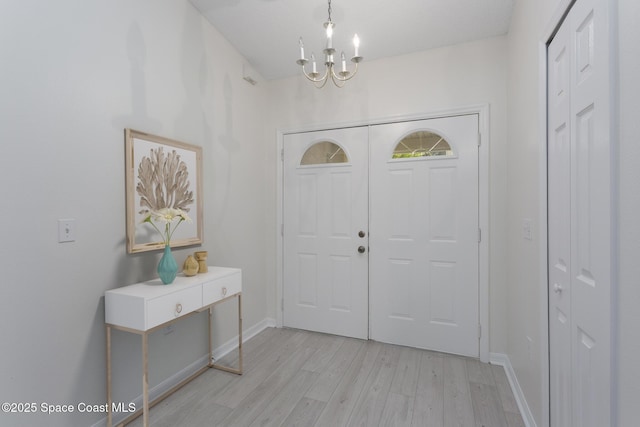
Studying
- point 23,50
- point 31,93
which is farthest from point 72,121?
point 23,50

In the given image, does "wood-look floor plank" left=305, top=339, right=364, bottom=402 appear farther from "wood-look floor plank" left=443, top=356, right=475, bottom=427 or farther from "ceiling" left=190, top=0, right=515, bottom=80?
"ceiling" left=190, top=0, right=515, bottom=80

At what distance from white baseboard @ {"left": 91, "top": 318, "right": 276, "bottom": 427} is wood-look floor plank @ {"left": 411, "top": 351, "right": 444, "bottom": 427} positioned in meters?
1.61

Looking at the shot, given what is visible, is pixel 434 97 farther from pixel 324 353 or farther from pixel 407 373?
pixel 324 353

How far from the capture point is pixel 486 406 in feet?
6.25

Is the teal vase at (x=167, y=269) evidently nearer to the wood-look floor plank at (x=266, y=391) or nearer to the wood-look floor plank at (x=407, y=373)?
the wood-look floor plank at (x=266, y=391)

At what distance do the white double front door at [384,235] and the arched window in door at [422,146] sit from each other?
0.06 feet

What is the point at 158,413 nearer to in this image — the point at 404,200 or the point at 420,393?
the point at 420,393

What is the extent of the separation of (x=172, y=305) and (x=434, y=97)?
263 cm

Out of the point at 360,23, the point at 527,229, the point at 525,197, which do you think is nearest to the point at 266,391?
the point at 527,229

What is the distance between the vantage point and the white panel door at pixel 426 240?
8.31 ft

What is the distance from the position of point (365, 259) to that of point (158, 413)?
197 centimetres

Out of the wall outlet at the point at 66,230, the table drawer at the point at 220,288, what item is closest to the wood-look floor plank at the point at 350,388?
the table drawer at the point at 220,288

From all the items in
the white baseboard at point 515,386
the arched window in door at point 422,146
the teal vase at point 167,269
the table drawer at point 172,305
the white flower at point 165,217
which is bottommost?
the white baseboard at point 515,386

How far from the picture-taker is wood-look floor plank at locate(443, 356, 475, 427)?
178 cm
